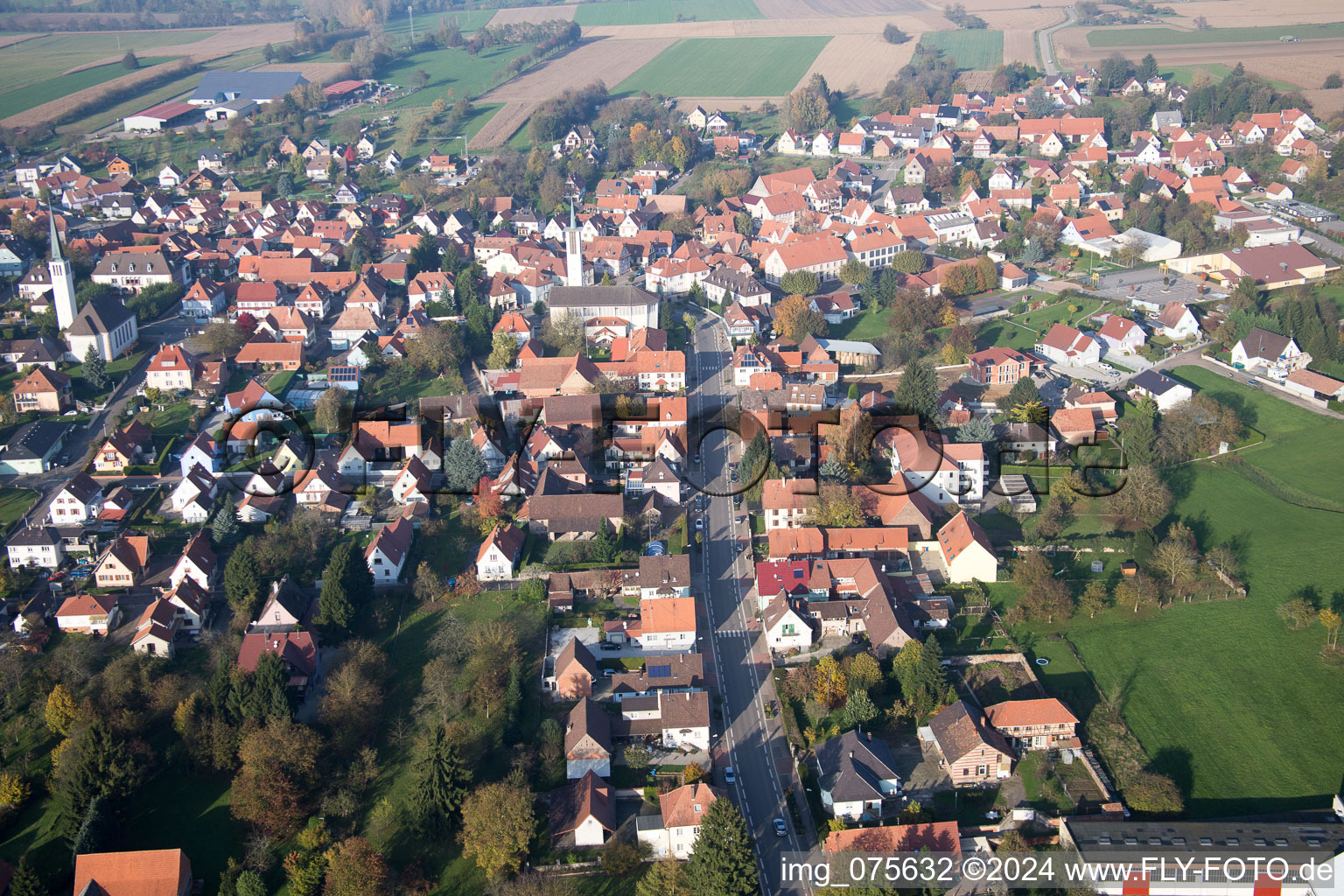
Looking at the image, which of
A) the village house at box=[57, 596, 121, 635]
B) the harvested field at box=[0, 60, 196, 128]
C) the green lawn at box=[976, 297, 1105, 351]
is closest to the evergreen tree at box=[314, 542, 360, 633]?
the village house at box=[57, 596, 121, 635]

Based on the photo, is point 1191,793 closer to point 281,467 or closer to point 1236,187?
point 281,467

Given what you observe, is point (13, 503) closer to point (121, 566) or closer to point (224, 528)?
point (121, 566)

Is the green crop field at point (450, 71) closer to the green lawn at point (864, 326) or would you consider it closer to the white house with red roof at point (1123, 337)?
the green lawn at point (864, 326)

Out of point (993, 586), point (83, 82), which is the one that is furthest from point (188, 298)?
point (83, 82)

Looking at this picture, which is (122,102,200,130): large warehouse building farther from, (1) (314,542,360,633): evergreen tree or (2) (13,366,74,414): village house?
(1) (314,542,360,633): evergreen tree

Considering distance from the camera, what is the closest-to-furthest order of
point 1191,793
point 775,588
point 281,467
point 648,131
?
1. point 1191,793
2. point 775,588
3. point 281,467
4. point 648,131

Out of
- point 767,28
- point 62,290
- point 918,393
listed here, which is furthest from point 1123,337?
point 767,28
